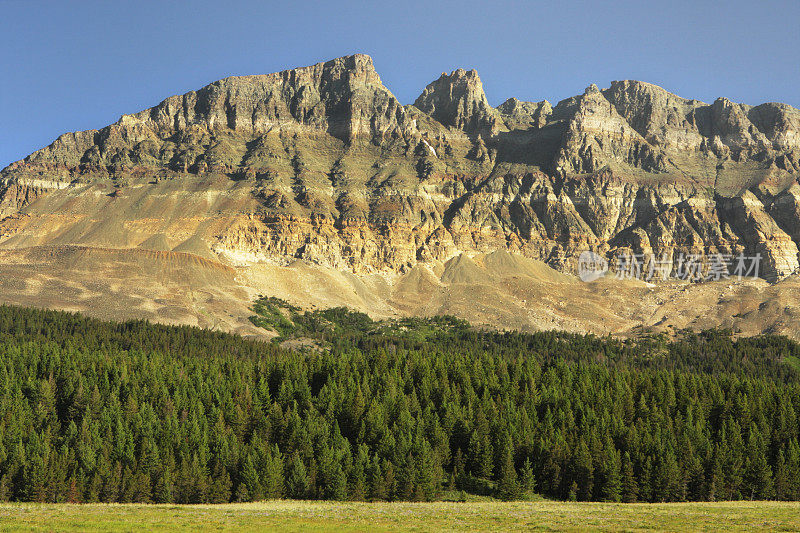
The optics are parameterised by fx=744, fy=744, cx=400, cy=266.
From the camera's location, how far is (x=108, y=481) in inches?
3201

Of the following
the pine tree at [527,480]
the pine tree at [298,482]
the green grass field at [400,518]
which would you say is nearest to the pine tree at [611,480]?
the pine tree at [527,480]

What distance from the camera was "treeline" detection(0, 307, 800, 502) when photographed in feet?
274

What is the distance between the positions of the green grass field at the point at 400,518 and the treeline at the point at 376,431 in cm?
1454

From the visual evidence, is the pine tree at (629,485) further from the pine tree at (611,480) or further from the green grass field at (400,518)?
the green grass field at (400,518)

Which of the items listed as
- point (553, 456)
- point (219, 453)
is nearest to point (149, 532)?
point (219, 453)

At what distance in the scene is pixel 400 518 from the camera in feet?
195

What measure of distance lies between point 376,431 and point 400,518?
38.1m

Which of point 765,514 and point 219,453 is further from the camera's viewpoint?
point 219,453

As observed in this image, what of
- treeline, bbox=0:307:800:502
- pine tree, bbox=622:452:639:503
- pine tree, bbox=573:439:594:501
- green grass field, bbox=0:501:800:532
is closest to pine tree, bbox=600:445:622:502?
treeline, bbox=0:307:800:502

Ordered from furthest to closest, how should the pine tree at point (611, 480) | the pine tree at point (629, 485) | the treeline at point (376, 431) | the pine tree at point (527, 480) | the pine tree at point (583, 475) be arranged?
1. the pine tree at point (527, 480)
2. the pine tree at point (583, 475)
3. the pine tree at point (629, 485)
4. the pine tree at point (611, 480)
5. the treeline at point (376, 431)

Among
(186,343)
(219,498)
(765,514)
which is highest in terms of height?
(186,343)

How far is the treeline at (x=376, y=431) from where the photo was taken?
83625 mm

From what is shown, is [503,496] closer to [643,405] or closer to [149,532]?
[643,405]

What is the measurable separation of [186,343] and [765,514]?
133663 millimetres
